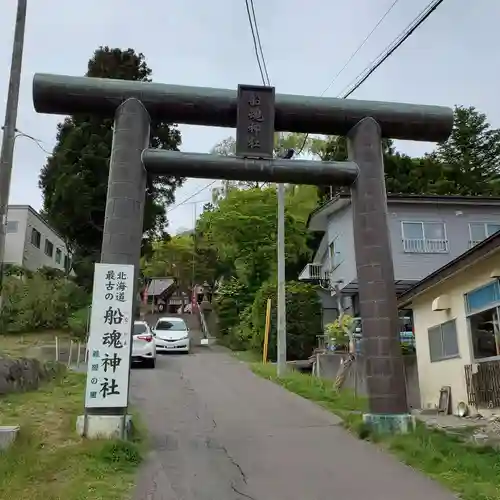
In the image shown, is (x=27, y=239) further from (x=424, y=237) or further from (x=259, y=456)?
(x=259, y=456)

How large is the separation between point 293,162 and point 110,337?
13.5 ft

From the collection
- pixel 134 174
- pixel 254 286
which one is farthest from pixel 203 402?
pixel 254 286

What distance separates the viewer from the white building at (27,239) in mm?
35562

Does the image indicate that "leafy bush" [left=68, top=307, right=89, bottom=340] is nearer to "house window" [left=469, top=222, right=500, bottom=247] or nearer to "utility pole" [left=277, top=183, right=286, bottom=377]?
"utility pole" [left=277, top=183, right=286, bottom=377]

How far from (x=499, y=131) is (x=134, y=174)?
118ft

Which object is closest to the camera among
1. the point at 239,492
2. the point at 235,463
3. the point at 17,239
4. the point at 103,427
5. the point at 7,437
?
the point at 239,492

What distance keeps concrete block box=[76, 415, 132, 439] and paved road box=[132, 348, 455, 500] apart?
552 mm

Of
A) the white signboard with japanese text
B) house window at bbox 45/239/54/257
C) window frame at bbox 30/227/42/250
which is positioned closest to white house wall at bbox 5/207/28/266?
window frame at bbox 30/227/42/250

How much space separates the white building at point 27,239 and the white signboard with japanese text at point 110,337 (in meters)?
28.6

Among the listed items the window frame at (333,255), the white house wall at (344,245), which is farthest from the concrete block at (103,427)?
the window frame at (333,255)

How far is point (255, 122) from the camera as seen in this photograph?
30.3ft

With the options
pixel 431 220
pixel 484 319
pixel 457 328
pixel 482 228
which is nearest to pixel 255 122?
pixel 484 319

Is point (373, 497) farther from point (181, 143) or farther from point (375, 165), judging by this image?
point (181, 143)

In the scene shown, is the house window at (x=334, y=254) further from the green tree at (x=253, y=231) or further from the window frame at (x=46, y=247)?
the window frame at (x=46, y=247)
